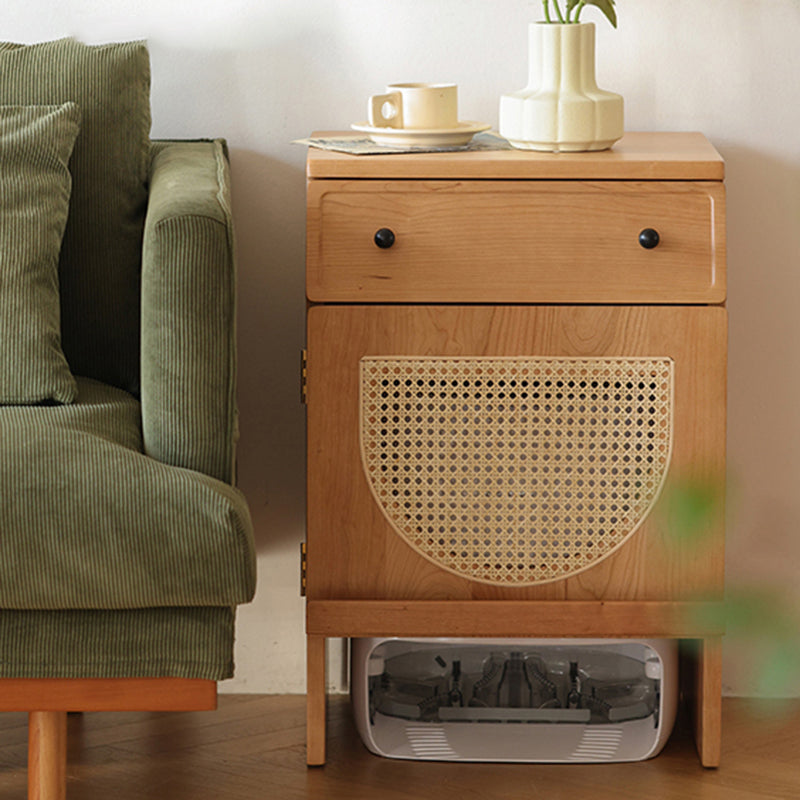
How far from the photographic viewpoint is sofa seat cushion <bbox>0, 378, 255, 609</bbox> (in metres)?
0.95

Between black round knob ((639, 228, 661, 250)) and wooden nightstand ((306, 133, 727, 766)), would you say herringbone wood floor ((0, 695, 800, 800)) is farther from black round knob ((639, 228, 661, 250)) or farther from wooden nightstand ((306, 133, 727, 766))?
black round knob ((639, 228, 661, 250))

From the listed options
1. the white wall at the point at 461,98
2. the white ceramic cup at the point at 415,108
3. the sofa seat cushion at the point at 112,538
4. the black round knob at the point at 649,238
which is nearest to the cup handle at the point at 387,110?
the white ceramic cup at the point at 415,108

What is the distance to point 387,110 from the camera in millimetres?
1365

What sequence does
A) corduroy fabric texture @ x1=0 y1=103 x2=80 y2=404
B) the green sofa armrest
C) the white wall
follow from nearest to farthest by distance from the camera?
the green sofa armrest < corduroy fabric texture @ x1=0 y1=103 x2=80 y2=404 < the white wall

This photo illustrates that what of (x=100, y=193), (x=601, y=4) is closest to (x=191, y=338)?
(x=100, y=193)

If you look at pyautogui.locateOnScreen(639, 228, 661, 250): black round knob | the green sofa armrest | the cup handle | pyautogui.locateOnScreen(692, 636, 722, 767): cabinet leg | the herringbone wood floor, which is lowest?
the herringbone wood floor

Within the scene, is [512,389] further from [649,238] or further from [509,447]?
[649,238]

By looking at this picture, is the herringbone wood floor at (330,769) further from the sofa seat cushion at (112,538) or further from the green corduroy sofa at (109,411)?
the sofa seat cushion at (112,538)

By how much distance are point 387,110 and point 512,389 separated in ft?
1.27

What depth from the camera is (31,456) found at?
3.23 feet

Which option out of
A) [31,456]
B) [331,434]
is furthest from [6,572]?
[331,434]

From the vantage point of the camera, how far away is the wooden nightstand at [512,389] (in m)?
Result: 1.25

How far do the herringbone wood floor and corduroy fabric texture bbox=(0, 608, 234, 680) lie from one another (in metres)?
0.40

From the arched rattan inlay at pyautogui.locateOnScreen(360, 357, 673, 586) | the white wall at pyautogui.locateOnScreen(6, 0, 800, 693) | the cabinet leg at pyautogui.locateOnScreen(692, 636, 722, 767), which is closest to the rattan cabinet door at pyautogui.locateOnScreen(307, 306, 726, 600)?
the arched rattan inlay at pyautogui.locateOnScreen(360, 357, 673, 586)
